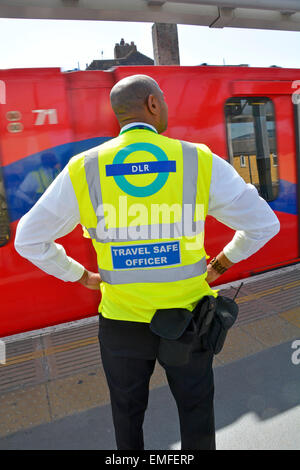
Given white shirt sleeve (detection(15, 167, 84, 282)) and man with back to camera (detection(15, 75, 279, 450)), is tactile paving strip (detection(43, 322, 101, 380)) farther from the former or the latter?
white shirt sleeve (detection(15, 167, 84, 282))

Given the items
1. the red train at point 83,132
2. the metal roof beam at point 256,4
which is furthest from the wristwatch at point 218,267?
the metal roof beam at point 256,4

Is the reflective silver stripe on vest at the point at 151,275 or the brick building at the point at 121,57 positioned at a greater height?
the brick building at the point at 121,57

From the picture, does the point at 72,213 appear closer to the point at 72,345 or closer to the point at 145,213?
the point at 145,213

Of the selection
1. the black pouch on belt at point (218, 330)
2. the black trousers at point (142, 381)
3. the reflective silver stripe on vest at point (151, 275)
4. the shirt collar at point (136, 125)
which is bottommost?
the black trousers at point (142, 381)

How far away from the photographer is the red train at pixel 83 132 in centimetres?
298

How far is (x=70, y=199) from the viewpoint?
4.64 ft

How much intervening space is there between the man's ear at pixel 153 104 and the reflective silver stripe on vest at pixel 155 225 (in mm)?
198

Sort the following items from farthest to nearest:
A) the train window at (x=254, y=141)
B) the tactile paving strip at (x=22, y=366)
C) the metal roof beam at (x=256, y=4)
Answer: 1. the train window at (x=254, y=141)
2. the metal roof beam at (x=256, y=4)
3. the tactile paving strip at (x=22, y=366)

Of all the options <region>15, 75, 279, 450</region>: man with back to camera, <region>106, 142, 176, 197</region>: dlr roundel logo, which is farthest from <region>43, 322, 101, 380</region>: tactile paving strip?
<region>106, 142, 176, 197</region>: dlr roundel logo

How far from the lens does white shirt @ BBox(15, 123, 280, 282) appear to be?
4.68ft

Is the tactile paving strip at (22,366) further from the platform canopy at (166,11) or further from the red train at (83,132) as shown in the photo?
the platform canopy at (166,11)

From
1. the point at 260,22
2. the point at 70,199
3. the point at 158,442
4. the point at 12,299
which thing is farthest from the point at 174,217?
the point at 260,22

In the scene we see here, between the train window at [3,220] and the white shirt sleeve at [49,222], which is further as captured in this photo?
the train window at [3,220]
